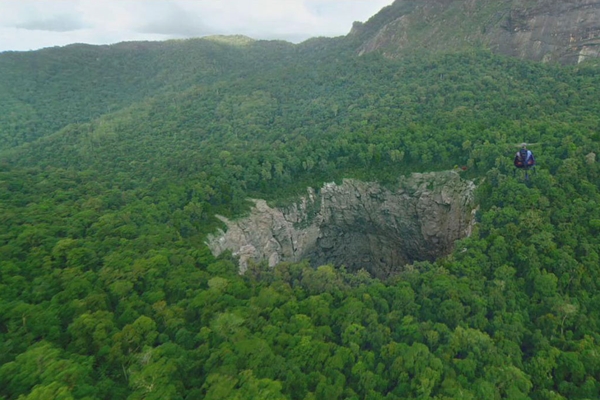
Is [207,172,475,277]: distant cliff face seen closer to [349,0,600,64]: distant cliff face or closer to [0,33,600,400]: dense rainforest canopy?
[0,33,600,400]: dense rainforest canopy

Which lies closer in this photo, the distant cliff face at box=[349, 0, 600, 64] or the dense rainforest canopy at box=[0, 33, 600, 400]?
the dense rainforest canopy at box=[0, 33, 600, 400]

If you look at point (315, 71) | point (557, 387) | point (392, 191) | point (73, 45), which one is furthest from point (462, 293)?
point (73, 45)

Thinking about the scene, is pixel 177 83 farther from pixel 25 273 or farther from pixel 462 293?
pixel 462 293

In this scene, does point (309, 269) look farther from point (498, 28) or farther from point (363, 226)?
point (498, 28)

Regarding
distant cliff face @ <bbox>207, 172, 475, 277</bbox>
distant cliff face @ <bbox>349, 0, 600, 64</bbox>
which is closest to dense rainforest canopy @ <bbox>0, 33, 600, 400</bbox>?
distant cliff face @ <bbox>207, 172, 475, 277</bbox>

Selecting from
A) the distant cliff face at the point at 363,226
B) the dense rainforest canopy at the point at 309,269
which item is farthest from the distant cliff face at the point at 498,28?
the distant cliff face at the point at 363,226

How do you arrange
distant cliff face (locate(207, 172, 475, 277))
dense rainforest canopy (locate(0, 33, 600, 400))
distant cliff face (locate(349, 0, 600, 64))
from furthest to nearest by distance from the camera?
distant cliff face (locate(349, 0, 600, 64))
distant cliff face (locate(207, 172, 475, 277))
dense rainforest canopy (locate(0, 33, 600, 400))

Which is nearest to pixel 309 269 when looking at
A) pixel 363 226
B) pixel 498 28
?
pixel 363 226
